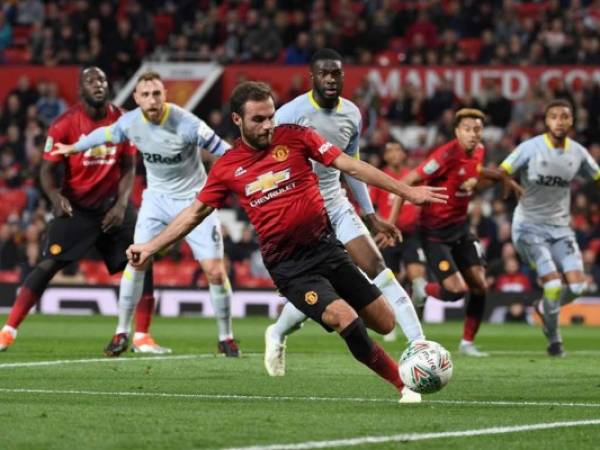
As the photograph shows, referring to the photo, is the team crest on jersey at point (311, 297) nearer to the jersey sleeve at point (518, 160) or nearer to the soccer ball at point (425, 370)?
the soccer ball at point (425, 370)

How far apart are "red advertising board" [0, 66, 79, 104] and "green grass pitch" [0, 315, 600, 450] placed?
14283mm

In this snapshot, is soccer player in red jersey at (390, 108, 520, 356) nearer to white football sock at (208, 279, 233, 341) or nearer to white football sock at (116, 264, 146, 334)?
white football sock at (208, 279, 233, 341)

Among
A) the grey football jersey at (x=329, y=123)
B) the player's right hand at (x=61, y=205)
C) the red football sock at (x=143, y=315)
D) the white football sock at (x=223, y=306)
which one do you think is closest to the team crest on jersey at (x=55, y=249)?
the player's right hand at (x=61, y=205)

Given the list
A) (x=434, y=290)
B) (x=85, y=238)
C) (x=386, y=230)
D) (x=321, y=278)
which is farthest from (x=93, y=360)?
(x=434, y=290)

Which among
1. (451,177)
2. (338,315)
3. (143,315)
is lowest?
(143,315)

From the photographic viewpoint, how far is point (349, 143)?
1190 cm

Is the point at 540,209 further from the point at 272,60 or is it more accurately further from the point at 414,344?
the point at 272,60

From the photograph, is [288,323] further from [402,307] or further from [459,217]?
[459,217]

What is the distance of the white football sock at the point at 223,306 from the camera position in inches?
539

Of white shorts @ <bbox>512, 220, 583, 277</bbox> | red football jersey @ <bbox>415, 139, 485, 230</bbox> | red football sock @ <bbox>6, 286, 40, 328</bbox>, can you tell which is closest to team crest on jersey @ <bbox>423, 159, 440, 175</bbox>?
red football jersey @ <bbox>415, 139, 485, 230</bbox>

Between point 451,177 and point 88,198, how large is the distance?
12.1 feet

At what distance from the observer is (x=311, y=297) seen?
30.4 ft

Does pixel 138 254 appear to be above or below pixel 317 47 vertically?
below

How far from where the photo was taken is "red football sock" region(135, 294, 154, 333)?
14406 mm
